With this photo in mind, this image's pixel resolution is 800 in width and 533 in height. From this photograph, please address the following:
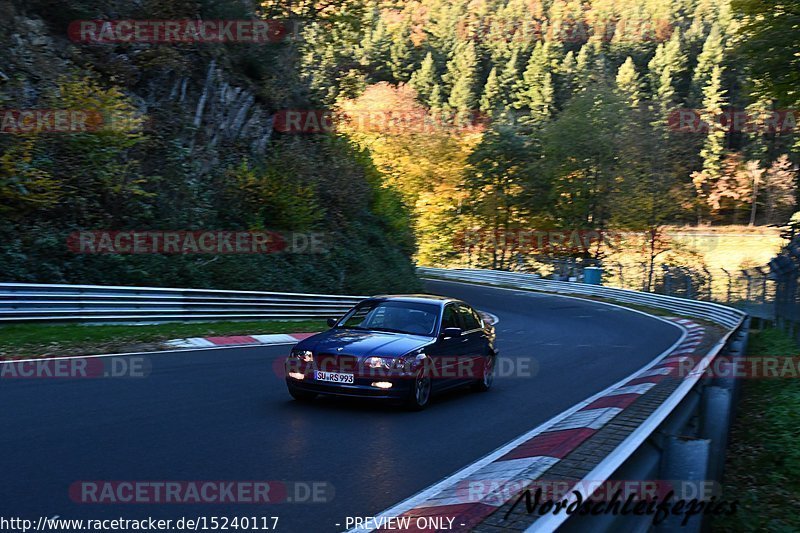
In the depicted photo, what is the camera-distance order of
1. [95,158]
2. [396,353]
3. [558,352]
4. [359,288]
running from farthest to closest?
[359,288] → [95,158] → [558,352] → [396,353]

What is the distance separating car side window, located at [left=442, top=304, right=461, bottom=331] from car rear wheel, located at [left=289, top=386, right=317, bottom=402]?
214cm

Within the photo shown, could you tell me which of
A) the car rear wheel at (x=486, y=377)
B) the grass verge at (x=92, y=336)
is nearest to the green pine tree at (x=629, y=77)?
the grass verge at (x=92, y=336)

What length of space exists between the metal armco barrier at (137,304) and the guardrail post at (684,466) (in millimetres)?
13968

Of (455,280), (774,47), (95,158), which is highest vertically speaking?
(774,47)

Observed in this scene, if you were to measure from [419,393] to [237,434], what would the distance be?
2863mm

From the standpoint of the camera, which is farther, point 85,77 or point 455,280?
point 455,280

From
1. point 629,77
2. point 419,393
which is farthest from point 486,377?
point 629,77

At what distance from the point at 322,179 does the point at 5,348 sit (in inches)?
764

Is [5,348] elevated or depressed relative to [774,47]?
depressed

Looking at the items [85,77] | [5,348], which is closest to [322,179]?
[85,77]

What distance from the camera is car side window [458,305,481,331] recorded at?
12.3 metres

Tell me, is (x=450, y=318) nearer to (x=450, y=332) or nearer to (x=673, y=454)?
(x=450, y=332)

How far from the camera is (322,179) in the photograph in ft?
104

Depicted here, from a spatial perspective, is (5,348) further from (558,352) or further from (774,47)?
(774,47)
